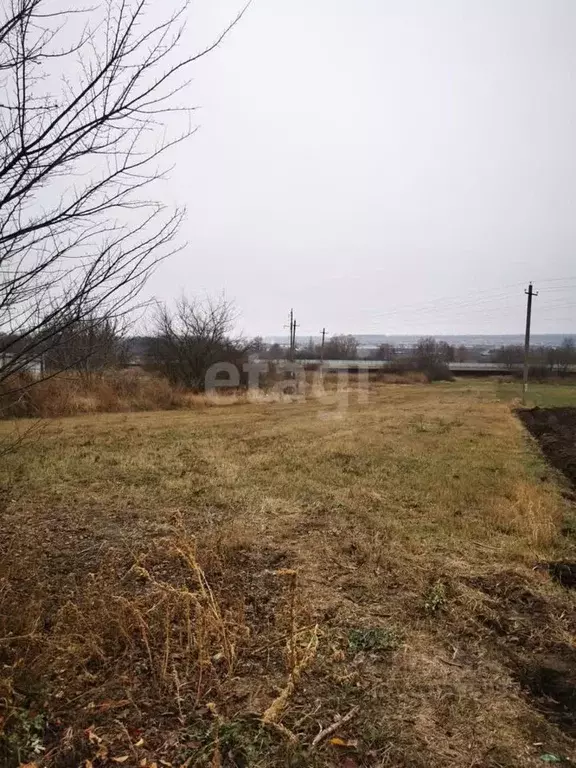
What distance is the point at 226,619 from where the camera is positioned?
9.27ft

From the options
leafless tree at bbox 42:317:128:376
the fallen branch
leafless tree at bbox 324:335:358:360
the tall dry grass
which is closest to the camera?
the fallen branch

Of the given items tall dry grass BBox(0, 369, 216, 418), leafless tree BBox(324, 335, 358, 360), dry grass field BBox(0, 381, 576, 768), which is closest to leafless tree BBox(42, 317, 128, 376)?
dry grass field BBox(0, 381, 576, 768)

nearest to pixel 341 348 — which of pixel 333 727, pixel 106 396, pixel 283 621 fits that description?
pixel 106 396

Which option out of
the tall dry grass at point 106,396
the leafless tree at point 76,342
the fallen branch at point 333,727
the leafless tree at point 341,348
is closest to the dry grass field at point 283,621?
the fallen branch at point 333,727

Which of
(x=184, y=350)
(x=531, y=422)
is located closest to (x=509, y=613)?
(x=531, y=422)

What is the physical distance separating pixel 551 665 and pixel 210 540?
2578mm

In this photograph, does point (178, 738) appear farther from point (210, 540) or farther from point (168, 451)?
point (168, 451)

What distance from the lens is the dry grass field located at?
2.06 meters

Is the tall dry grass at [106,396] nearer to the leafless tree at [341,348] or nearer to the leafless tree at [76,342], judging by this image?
the leafless tree at [76,342]

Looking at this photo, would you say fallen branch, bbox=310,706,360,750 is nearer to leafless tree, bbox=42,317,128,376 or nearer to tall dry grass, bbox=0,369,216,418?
leafless tree, bbox=42,317,128,376

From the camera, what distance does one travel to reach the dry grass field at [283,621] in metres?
2.06


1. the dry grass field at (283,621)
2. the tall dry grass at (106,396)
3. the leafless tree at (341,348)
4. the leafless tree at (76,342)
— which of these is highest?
the leafless tree at (341,348)

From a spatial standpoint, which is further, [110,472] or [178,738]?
[110,472]

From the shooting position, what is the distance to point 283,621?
292 cm
